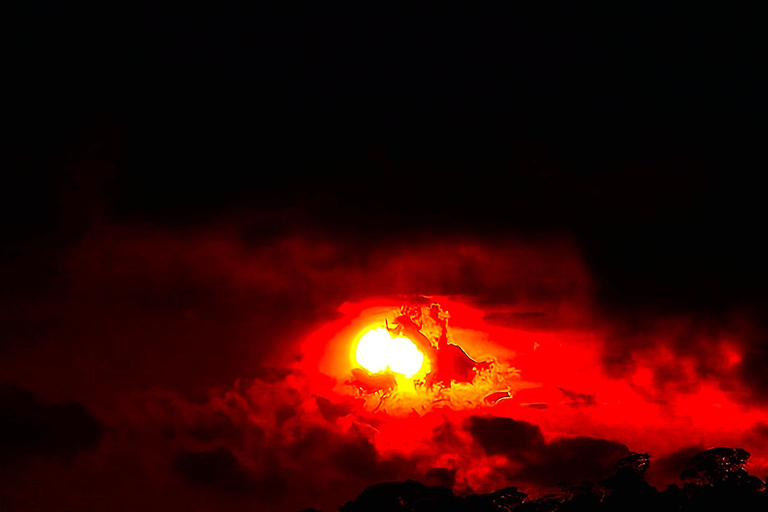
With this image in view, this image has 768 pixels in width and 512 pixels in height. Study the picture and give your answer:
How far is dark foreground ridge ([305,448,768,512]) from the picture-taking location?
12.1m

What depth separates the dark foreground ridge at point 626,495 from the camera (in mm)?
12148

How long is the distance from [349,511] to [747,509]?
6.41 m

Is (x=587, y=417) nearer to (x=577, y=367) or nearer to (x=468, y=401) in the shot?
(x=577, y=367)

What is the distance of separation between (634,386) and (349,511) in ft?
16.8

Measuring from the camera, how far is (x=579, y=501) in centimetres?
1259

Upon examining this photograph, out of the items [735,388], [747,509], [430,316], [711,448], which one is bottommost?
[747,509]

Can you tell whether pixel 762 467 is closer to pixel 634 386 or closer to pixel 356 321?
pixel 634 386

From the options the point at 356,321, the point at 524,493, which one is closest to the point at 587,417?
the point at 524,493

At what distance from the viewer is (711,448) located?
1231 cm

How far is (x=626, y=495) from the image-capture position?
12.4 meters

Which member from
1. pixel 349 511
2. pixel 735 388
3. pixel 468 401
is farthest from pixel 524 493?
pixel 735 388

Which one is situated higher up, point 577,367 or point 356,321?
point 356,321

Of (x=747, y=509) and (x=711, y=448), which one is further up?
(x=711, y=448)

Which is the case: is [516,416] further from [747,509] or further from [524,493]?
[747,509]
